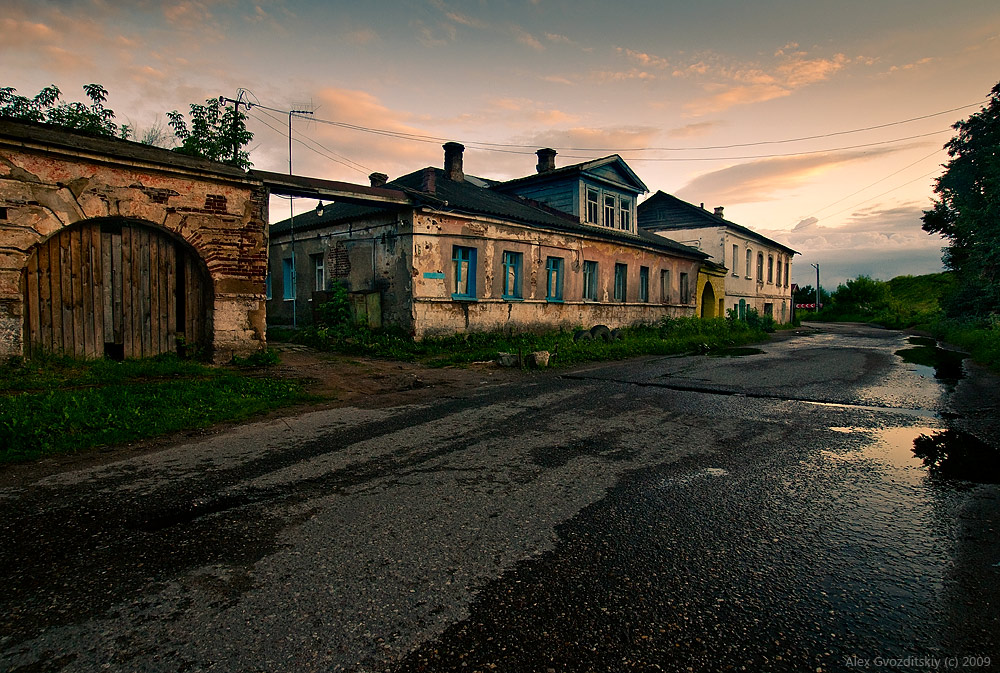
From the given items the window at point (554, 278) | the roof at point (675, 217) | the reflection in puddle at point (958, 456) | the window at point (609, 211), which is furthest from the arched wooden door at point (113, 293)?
the roof at point (675, 217)

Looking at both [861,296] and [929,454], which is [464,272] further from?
[861,296]

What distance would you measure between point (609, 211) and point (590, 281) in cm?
500

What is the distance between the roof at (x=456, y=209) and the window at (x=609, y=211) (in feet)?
1.99

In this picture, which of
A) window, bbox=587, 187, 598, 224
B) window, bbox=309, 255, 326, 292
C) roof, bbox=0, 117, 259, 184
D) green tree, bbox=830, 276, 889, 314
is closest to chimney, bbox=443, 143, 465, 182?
window, bbox=587, 187, 598, 224

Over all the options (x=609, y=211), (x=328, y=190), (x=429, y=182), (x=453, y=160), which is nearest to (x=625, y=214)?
(x=609, y=211)

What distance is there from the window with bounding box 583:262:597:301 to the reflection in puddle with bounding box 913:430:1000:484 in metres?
14.2

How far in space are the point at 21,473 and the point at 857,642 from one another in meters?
5.59

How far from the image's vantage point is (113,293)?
874 cm

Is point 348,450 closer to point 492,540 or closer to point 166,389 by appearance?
point 492,540

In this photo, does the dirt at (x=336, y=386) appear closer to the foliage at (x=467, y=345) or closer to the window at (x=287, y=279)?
the foliage at (x=467, y=345)

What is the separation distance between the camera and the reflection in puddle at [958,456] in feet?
13.4

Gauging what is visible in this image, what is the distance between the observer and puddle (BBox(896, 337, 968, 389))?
9602mm

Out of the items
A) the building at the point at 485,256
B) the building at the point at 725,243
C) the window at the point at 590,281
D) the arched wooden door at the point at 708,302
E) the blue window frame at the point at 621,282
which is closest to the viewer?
the building at the point at 485,256

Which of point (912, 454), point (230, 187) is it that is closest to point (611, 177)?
point (230, 187)
